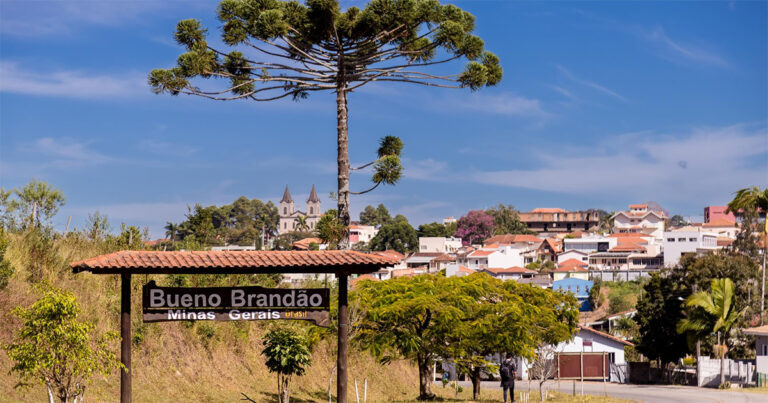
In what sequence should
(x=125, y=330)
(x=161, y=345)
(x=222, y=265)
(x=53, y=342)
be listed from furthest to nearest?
(x=161, y=345)
(x=222, y=265)
(x=125, y=330)
(x=53, y=342)

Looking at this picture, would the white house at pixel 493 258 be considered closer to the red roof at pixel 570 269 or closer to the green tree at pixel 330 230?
the red roof at pixel 570 269

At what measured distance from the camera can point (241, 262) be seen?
17.7m

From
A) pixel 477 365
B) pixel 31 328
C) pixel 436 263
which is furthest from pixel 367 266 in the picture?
pixel 436 263

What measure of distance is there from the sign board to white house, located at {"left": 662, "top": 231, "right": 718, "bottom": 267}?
397 feet

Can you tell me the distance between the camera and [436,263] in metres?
141

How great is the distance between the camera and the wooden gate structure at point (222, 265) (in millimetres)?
16938

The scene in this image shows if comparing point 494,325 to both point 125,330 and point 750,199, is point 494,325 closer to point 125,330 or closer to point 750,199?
point 125,330

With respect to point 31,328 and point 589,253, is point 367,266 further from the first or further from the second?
point 589,253

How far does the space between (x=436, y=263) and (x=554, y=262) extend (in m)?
27.2

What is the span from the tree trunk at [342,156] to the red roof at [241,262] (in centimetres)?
1007

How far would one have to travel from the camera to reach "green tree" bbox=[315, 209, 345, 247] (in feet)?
88.7

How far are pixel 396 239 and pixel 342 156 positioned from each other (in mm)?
144040

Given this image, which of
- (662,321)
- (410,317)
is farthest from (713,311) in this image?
(410,317)

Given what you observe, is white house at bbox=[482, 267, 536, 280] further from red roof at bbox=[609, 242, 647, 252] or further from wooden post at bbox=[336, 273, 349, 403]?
wooden post at bbox=[336, 273, 349, 403]
